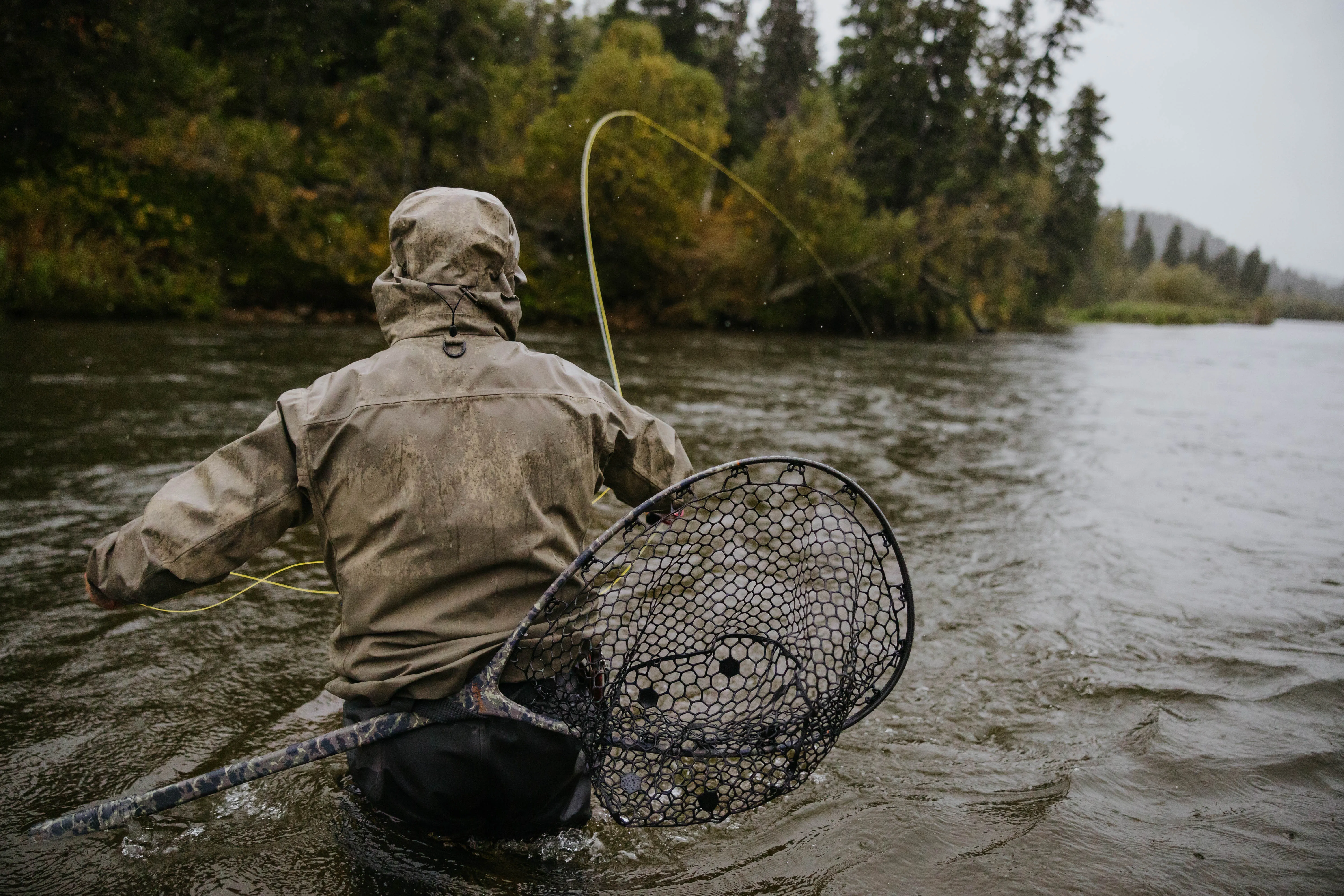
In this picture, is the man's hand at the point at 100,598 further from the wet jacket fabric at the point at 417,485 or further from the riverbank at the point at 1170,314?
the riverbank at the point at 1170,314

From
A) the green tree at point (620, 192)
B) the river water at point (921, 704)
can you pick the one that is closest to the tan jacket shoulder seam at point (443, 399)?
the river water at point (921, 704)

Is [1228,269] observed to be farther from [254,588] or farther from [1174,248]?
[254,588]

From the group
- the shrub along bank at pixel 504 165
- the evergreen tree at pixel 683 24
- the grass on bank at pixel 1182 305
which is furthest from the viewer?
the grass on bank at pixel 1182 305

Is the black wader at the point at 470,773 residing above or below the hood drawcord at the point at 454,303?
below

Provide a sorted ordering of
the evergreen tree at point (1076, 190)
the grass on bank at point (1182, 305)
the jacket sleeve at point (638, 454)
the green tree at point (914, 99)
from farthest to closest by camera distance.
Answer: the grass on bank at point (1182, 305) → the evergreen tree at point (1076, 190) → the green tree at point (914, 99) → the jacket sleeve at point (638, 454)

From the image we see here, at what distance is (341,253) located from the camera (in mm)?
21625

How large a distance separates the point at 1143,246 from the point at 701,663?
9863 centimetres

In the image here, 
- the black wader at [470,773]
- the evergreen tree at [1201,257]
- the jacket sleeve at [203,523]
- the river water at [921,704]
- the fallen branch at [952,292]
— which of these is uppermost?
the evergreen tree at [1201,257]

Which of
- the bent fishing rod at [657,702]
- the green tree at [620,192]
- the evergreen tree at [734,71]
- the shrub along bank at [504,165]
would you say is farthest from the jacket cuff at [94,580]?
the evergreen tree at [734,71]

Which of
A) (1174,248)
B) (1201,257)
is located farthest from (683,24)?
(1174,248)

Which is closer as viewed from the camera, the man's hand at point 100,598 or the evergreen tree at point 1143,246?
the man's hand at point 100,598

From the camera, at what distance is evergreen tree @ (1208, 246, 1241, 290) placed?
49.9 metres

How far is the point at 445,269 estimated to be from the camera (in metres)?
2.13

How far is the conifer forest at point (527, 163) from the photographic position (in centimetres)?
2023
